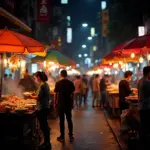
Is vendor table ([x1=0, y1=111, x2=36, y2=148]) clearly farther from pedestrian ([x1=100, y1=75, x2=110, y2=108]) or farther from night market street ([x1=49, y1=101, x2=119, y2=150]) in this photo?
pedestrian ([x1=100, y1=75, x2=110, y2=108])

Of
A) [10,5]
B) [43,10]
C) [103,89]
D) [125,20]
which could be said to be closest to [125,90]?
[10,5]

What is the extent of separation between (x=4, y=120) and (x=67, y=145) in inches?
86.8

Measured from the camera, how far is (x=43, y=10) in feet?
77.1

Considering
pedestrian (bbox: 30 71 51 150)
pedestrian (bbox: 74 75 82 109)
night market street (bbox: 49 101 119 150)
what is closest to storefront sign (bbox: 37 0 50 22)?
pedestrian (bbox: 74 75 82 109)

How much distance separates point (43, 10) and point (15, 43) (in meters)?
15.6

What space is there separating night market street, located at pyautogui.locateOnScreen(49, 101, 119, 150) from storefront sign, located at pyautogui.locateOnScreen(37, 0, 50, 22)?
413 inches

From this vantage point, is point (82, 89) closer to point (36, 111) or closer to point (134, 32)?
point (134, 32)

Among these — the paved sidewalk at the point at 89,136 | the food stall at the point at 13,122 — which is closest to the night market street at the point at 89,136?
the paved sidewalk at the point at 89,136

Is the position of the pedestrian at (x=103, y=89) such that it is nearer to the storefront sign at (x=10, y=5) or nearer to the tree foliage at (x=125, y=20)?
the tree foliage at (x=125, y=20)

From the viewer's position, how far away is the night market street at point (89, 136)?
9.45 meters

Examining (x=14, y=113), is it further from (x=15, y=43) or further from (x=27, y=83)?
(x=27, y=83)

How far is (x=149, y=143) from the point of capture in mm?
7988

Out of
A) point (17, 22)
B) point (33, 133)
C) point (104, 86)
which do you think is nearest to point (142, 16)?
point (104, 86)

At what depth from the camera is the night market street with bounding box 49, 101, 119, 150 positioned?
9453mm
